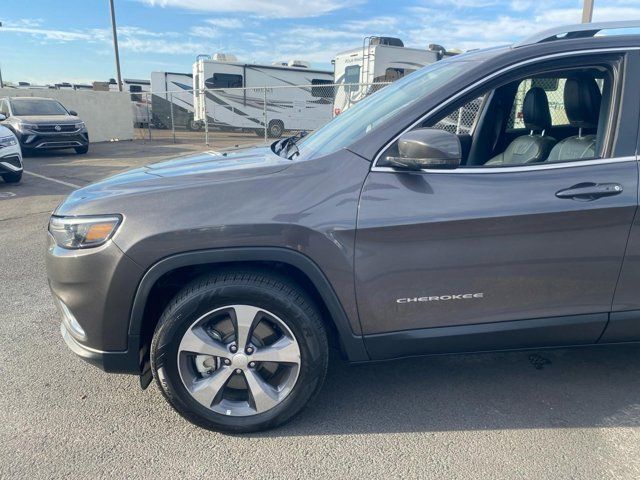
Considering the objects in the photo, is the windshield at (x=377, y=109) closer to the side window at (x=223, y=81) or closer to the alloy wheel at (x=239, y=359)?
the alloy wheel at (x=239, y=359)

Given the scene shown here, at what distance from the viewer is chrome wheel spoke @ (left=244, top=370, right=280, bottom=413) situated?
2.35 metres

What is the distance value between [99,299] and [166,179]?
0.64 meters

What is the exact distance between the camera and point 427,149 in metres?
2.11

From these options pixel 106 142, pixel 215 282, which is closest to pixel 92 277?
pixel 215 282

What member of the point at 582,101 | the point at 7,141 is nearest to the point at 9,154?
the point at 7,141

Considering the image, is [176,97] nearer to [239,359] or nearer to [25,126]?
[25,126]

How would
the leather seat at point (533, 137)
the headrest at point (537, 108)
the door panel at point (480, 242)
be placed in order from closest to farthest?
the door panel at point (480, 242) < the leather seat at point (533, 137) < the headrest at point (537, 108)

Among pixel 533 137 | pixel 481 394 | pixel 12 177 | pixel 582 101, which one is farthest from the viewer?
pixel 12 177

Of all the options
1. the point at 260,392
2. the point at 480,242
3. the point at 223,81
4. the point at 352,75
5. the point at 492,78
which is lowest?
the point at 260,392

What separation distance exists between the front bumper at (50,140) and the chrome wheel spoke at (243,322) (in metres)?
13.6

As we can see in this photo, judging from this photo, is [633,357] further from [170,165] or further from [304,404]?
[170,165]

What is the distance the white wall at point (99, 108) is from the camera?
18531 mm

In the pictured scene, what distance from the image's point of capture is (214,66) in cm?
2184

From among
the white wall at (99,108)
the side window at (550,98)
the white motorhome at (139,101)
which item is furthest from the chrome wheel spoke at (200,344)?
the white motorhome at (139,101)
